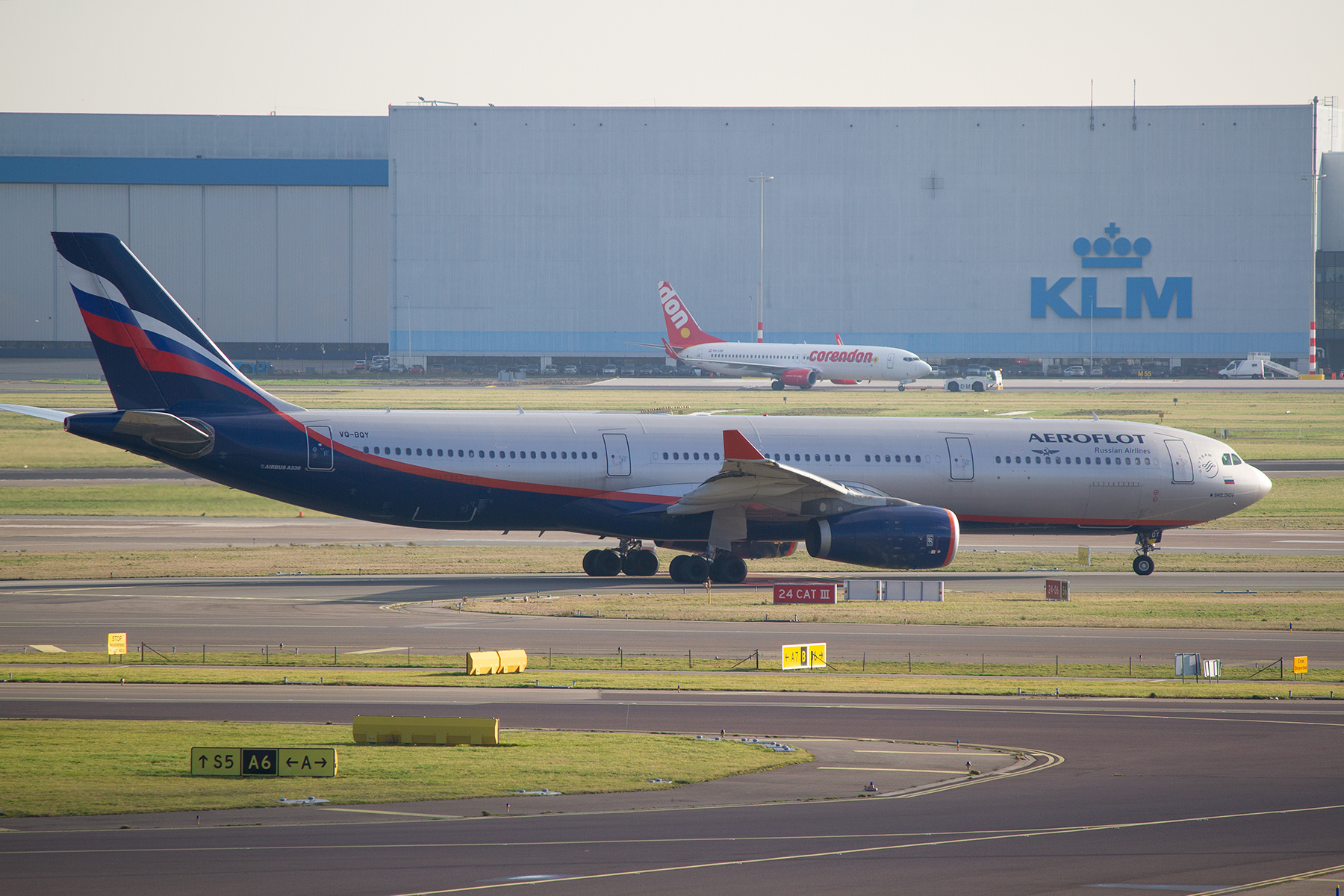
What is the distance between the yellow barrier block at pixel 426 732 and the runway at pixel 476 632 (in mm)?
7496

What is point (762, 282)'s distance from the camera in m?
126

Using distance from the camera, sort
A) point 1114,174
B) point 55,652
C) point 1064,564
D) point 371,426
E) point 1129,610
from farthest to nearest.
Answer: point 1114,174 → point 1064,564 → point 371,426 → point 1129,610 → point 55,652

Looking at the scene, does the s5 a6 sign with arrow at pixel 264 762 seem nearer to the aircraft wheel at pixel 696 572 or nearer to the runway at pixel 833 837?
the runway at pixel 833 837

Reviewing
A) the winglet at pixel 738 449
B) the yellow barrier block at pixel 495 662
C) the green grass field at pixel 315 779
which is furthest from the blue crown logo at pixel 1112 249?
the green grass field at pixel 315 779

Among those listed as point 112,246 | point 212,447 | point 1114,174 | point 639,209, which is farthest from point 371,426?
point 1114,174

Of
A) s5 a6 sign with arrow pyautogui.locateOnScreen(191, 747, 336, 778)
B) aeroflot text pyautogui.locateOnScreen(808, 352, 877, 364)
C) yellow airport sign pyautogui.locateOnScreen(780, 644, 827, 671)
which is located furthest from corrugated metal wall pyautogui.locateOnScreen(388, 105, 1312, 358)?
s5 a6 sign with arrow pyautogui.locateOnScreen(191, 747, 336, 778)

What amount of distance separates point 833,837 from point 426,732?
659 centimetres

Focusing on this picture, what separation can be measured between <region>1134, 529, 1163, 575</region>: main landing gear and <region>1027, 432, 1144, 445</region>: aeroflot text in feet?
8.79

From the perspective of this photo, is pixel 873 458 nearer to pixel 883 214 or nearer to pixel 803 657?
pixel 803 657

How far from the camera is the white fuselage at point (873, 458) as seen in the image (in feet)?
111

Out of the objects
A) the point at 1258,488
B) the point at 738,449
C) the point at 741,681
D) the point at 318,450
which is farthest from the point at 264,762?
the point at 1258,488

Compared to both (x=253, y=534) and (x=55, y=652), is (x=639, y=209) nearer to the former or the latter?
(x=253, y=534)

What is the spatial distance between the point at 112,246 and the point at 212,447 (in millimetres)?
5361

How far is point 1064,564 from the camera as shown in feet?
130
